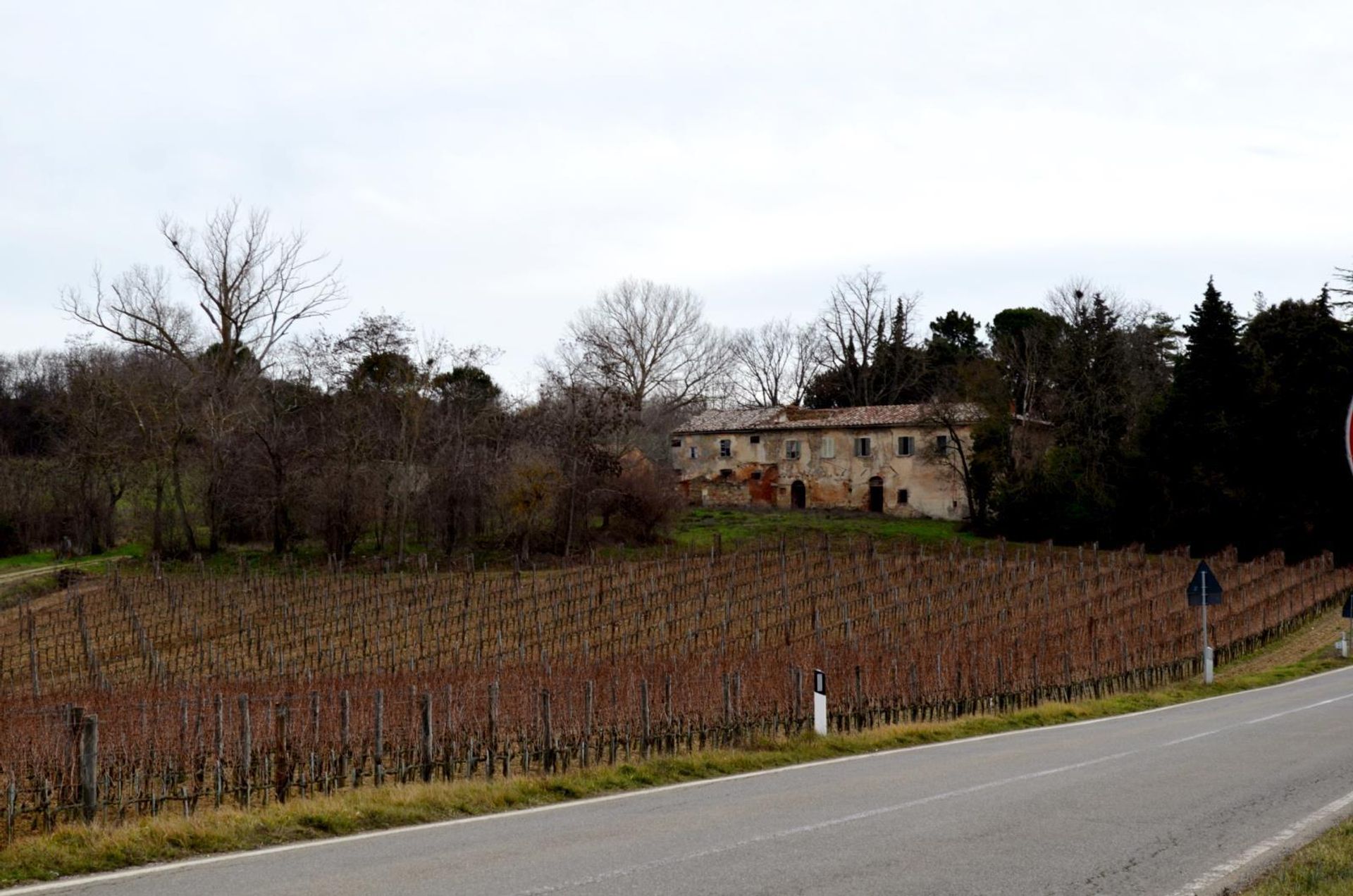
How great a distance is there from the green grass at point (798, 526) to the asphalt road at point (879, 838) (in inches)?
1856

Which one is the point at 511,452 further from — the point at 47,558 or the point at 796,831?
the point at 796,831

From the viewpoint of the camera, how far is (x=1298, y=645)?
1574 inches

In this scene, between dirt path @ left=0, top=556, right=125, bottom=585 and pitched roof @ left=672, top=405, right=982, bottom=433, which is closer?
dirt path @ left=0, top=556, right=125, bottom=585

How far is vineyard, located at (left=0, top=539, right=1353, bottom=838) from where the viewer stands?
14648 mm

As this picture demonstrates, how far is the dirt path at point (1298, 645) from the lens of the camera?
35.6 m

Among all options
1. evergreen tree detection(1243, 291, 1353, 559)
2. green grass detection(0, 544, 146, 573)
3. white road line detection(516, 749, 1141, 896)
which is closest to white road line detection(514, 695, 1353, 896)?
white road line detection(516, 749, 1141, 896)

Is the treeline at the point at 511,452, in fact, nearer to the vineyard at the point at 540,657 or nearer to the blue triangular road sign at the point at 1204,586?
the vineyard at the point at 540,657

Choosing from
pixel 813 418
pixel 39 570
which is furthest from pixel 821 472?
pixel 39 570

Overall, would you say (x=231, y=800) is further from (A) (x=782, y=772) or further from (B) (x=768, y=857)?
(B) (x=768, y=857)

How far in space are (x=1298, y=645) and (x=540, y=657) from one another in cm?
2396

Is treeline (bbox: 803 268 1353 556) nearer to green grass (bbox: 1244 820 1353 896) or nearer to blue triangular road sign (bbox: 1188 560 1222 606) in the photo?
blue triangular road sign (bbox: 1188 560 1222 606)

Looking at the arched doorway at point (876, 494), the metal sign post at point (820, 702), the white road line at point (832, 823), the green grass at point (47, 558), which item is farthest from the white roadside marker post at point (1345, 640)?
the green grass at point (47, 558)

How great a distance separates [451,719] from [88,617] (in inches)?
1148

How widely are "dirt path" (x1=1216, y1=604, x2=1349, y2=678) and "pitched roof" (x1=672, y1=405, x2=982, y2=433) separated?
2687 cm
